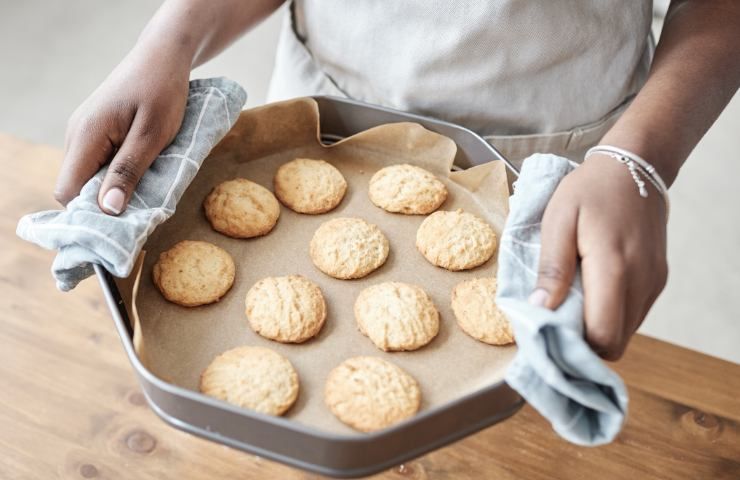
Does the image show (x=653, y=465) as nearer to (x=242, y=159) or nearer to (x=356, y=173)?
(x=356, y=173)

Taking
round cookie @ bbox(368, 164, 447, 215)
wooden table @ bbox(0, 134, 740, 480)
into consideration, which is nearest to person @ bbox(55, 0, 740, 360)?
round cookie @ bbox(368, 164, 447, 215)

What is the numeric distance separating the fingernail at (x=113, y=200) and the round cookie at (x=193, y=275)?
0.13 meters

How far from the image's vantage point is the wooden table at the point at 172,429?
1032mm

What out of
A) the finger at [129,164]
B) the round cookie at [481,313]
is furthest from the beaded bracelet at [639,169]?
the finger at [129,164]

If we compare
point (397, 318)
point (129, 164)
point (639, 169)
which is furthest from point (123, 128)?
point (639, 169)

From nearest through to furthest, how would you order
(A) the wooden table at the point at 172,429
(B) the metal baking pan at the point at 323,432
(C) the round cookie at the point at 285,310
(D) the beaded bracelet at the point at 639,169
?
(B) the metal baking pan at the point at 323,432 → (D) the beaded bracelet at the point at 639,169 → (C) the round cookie at the point at 285,310 → (A) the wooden table at the point at 172,429

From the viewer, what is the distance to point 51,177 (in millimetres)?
1396

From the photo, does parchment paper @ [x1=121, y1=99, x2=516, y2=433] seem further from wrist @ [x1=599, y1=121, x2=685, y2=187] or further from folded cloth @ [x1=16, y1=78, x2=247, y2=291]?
wrist @ [x1=599, y1=121, x2=685, y2=187]

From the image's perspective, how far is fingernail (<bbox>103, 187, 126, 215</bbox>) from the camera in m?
0.87

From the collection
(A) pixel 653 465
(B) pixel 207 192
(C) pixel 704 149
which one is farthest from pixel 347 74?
(C) pixel 704 149

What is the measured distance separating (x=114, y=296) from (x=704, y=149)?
2.60m

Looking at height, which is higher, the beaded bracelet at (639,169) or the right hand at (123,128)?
the right hand at (123,128)

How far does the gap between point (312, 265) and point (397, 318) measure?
7.2 inches

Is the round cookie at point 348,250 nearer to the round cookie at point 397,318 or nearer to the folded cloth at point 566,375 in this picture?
the round cookie at point 397,318
